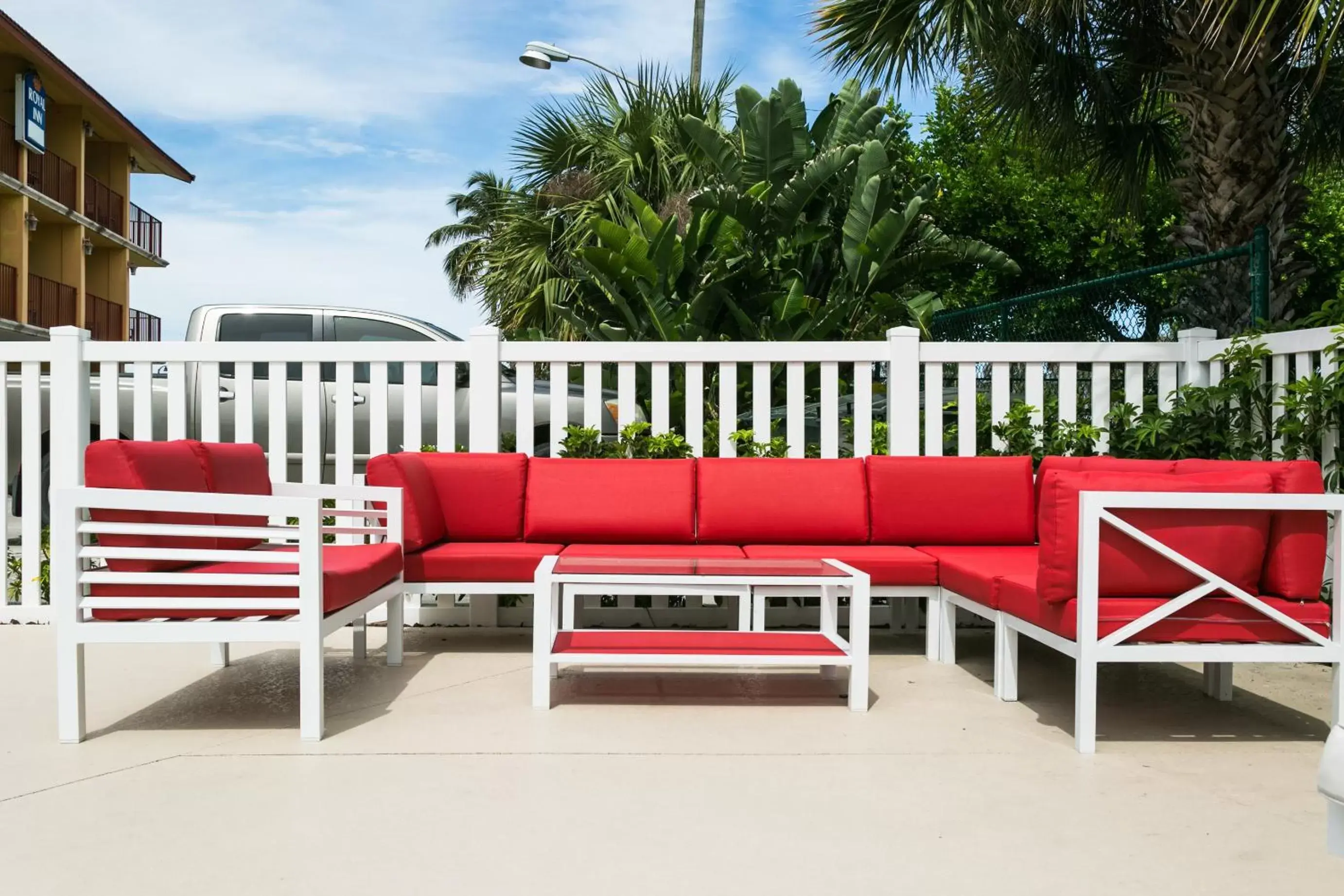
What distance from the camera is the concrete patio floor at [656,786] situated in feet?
8.43

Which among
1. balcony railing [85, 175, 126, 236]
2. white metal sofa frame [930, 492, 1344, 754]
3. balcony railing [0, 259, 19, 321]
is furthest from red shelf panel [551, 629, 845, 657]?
balcony railing [85, 175, 126, 236]

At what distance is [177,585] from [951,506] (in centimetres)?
356

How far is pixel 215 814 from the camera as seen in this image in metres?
2.96

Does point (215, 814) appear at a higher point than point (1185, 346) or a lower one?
lower

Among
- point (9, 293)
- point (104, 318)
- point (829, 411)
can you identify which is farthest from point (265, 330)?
point (104, 318)

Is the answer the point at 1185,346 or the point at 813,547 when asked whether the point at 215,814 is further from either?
the point at 1185,346

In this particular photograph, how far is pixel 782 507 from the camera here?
17.9ft

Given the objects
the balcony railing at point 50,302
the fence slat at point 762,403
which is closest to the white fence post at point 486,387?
the fence slat at point 762,403

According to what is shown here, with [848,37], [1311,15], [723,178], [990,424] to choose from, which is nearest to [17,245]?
[723,178]

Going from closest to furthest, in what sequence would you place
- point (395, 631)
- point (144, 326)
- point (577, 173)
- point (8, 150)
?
point (395, 631)
point (577, 173)
point (8, 150)
point (144, 326)

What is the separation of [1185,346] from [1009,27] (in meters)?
2.49

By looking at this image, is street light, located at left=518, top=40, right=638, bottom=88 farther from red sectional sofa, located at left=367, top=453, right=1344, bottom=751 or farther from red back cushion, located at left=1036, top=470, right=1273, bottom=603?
red back cushion, located at left=1036, top=470, right=1273, bottom=603

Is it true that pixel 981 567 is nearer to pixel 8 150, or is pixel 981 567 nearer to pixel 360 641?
pixel 360 641

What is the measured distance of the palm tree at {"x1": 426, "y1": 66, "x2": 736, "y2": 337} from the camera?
1230 cm
